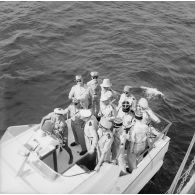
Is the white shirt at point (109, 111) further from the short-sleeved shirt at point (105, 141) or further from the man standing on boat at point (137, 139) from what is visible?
the short-sleeved shirt at point (105, 141)

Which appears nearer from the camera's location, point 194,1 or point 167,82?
point 167,82

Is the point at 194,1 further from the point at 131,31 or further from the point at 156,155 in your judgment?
the point at 156,155

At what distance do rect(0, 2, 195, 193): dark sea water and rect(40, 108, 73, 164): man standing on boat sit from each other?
124 inches

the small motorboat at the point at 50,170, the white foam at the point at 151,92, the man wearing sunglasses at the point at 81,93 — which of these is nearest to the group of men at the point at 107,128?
the man wearing sunglasses at the point at 81,93

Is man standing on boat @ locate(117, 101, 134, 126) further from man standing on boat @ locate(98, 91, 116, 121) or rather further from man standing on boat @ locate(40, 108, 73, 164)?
man standing on boat @ locate(40, 108, 73, 164)

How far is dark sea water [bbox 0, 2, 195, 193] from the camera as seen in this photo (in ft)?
39.4

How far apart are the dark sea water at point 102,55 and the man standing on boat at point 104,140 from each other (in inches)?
116

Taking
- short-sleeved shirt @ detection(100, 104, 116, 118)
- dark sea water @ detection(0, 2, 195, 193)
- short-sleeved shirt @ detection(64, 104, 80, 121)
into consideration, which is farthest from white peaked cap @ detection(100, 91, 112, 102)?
dark sea water @ detection(0, 2, 195, 193)

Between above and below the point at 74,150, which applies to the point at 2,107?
below

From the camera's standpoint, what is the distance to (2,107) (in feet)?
39.4

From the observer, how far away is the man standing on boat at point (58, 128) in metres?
7.39

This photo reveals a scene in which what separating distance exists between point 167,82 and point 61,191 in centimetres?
921

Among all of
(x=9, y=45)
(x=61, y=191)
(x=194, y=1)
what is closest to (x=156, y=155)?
(x=61, y=191)

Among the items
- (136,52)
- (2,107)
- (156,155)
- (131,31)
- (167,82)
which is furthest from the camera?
(131,31)
